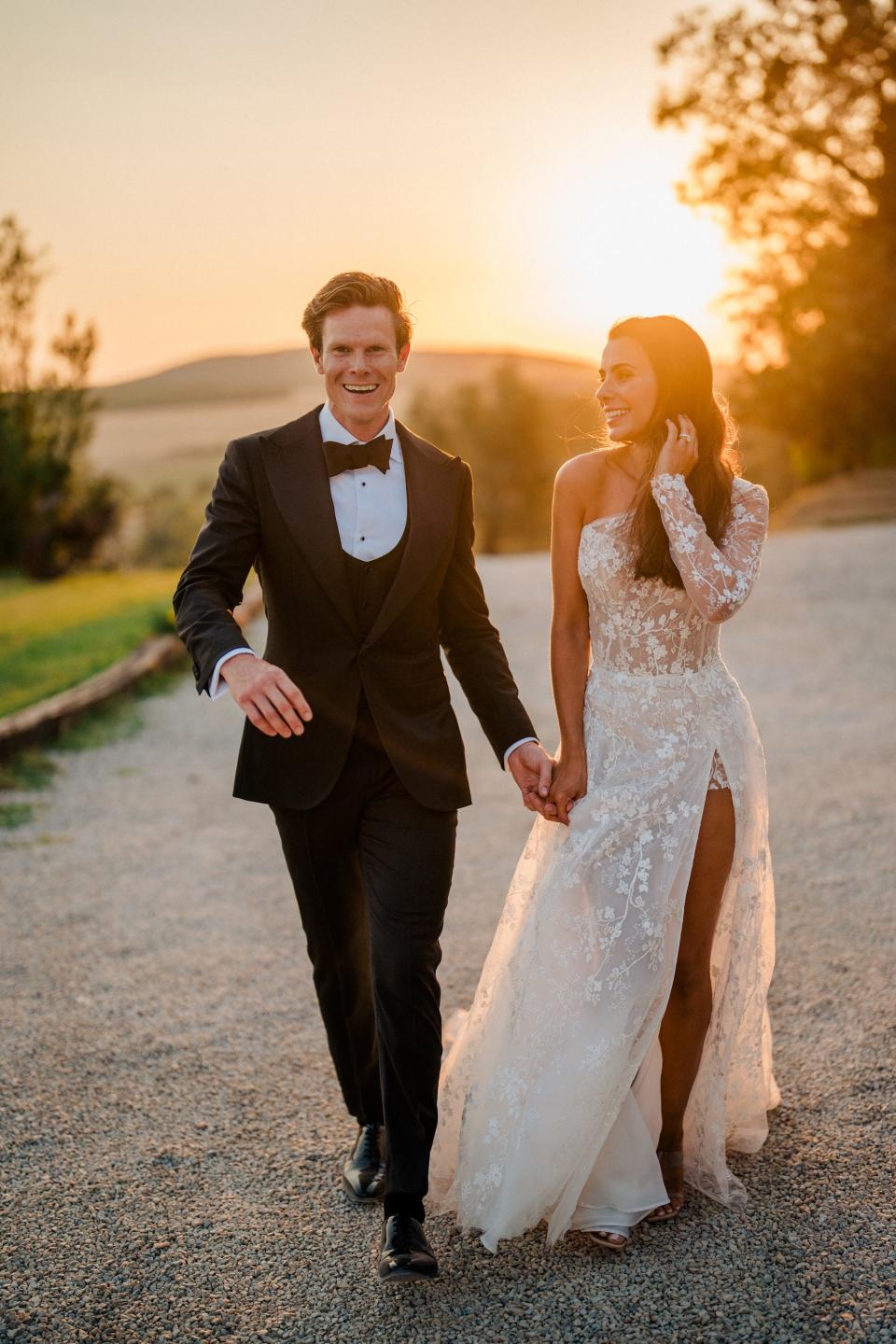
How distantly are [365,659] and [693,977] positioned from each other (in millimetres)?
1217

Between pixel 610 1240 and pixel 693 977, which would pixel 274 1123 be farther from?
pixel 693 977

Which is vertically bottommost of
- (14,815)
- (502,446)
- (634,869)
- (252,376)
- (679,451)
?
(14,815)

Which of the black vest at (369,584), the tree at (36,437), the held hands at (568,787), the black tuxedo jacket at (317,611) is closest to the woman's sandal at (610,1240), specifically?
the held hands at (568,787)

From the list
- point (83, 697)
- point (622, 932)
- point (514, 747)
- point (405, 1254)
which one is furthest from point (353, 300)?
point (83, 697)

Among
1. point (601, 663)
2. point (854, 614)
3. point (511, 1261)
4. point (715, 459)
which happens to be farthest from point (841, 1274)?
point (854, 614)

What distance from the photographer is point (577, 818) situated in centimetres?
320

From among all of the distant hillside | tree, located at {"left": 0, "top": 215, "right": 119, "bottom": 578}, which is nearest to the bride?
tree, located at {"left": 0, "top": 215, "right": 119, "bottom": 578}

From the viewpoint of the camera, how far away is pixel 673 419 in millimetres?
3162

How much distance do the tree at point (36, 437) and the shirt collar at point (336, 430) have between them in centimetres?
2328

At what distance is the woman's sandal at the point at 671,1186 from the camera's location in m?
3.11

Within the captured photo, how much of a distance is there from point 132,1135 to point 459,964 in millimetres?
1736

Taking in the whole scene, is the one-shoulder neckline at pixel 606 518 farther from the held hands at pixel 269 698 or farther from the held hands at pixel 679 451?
the held hands at pixel 269 698

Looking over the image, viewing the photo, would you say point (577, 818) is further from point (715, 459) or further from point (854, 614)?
point (854, 614)

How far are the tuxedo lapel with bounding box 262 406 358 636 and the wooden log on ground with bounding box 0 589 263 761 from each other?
6600 millimetres
